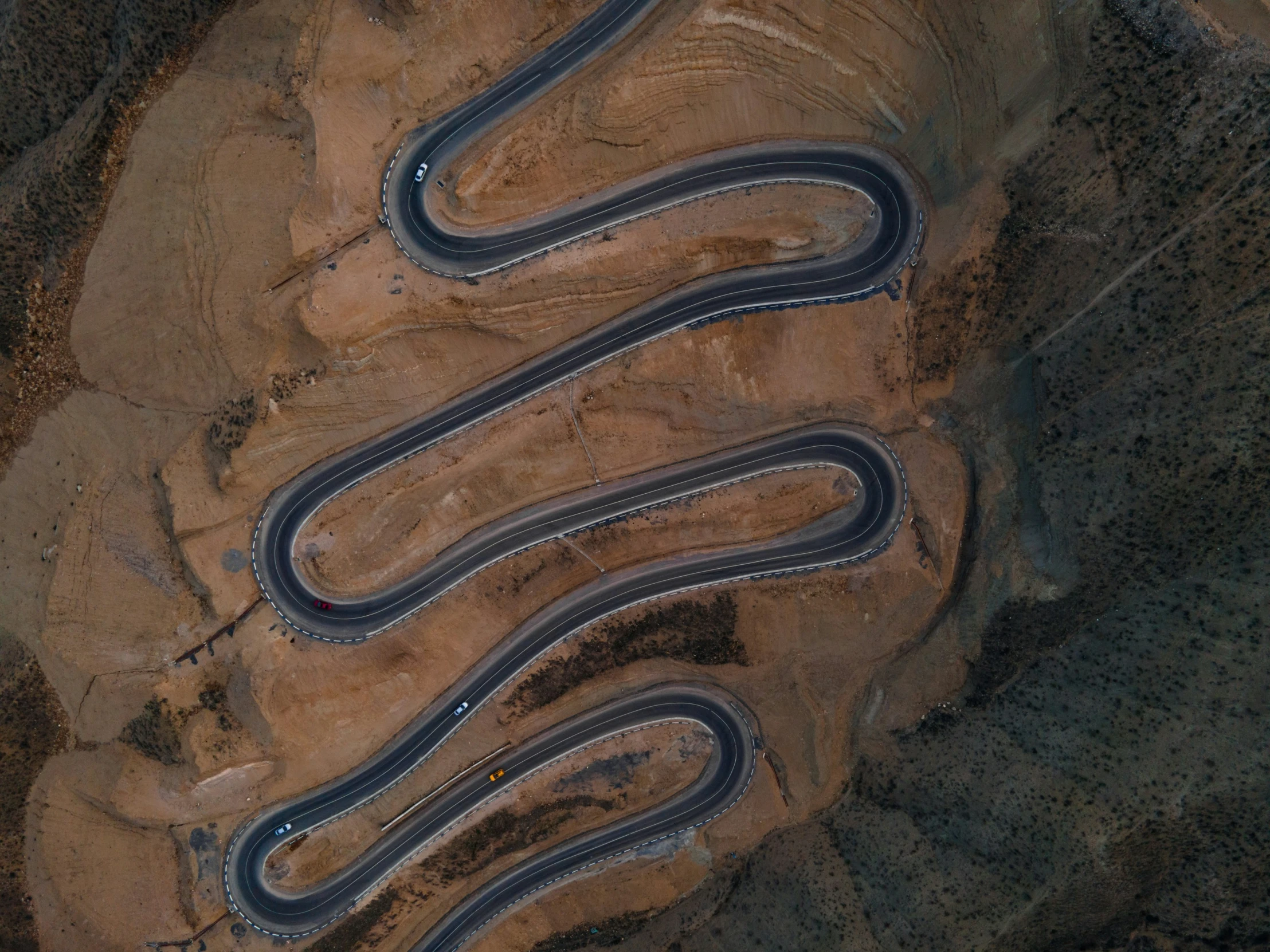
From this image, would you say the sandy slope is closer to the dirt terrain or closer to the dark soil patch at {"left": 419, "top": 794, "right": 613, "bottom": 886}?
the dirt terrain

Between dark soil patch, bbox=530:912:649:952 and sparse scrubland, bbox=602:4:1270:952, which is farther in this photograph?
dark soil patch, bbox=530:912:649:952

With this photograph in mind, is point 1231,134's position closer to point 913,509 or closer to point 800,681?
point 913,509

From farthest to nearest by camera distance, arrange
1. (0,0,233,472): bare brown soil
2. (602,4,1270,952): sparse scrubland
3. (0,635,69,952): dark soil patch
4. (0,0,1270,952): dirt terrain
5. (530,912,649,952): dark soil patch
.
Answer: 1. (530,912,649,952): dark soil patch
2. (0,635,69,952): dark soil patch
3. (0,0,233,472): bare brown soil
4. (0,0,1270,952): dirt terrain
5. (602,4,1270,952): sparse scrubland

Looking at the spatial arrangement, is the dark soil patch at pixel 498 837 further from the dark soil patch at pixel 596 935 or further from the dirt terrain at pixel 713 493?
the dark soil patch at pixel 596 935

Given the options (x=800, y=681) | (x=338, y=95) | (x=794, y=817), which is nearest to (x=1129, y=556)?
(x=800, y=681)

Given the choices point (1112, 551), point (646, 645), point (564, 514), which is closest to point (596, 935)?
point (646, 645)

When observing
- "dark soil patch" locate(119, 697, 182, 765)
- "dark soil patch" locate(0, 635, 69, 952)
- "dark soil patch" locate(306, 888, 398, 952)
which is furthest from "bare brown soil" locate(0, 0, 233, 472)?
"dark soil patch" locate(306, 888, 398, 952)
